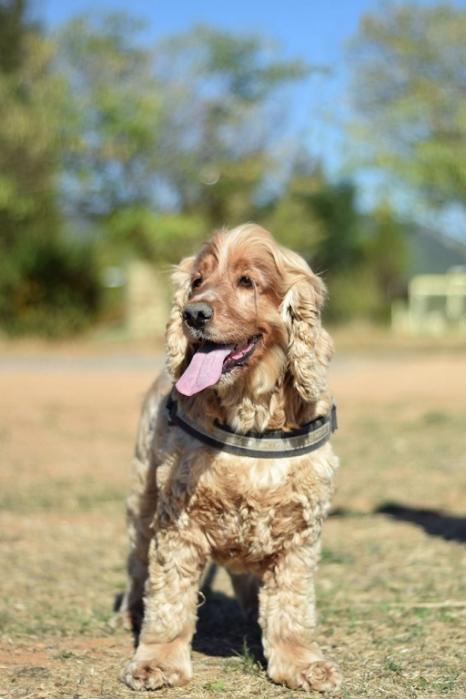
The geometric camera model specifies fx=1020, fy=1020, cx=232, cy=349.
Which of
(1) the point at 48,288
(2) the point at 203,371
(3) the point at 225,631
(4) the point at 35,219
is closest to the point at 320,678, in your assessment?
(3) the point at 225,631

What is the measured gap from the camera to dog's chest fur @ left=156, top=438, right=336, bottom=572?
14.5 feet

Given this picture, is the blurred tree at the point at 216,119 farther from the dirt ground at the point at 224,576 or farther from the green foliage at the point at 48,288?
the dirt ground at the point at 224,576

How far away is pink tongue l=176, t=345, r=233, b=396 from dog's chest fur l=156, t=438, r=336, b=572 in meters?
0.39

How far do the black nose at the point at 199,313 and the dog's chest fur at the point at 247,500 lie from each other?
0.62 meters

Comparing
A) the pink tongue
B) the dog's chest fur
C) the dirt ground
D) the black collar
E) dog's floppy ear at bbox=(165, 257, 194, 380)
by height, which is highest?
dog's floppy ear at bbox=(165, 257, 194, 380)

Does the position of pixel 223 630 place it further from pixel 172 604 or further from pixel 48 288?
pixel 48 288

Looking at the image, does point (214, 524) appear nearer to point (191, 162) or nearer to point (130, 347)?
point (130, 347)

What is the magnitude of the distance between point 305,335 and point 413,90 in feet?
87.1

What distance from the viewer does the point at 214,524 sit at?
176 inches

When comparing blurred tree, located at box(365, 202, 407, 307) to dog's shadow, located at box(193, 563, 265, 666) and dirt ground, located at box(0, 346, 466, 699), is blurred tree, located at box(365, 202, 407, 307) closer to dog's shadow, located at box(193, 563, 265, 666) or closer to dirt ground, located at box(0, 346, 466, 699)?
dirt ground, located at box(0, 346, 466, 699)

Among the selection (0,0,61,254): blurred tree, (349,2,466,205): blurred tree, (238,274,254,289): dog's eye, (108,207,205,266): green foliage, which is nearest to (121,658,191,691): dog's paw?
(238,274,254,289): dog's eye

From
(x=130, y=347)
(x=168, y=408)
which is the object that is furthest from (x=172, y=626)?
(x=130, y=347)

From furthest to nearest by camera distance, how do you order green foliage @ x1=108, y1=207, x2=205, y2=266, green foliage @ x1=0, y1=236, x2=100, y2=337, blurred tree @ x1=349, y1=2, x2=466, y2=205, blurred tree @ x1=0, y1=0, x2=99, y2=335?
green foliage @ x1=108, y1=207, x2=205, y2=266 → blurred tree @ x1=0, y1=0, x2=99, y2=335 → green foliage @ x1=0, y1=236, x2=100, y2=337 → blurred tree @ x1=349, y1=2, x2=466, y2=205

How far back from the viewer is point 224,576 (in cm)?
681
